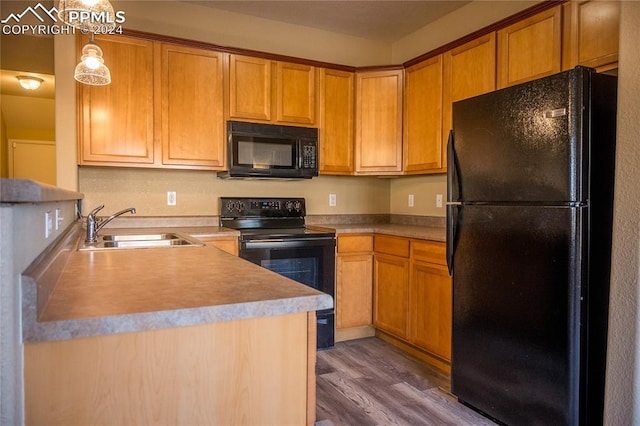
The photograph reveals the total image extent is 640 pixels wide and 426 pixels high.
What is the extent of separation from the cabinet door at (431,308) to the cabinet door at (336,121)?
1.08m

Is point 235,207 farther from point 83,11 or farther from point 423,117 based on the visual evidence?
point 83,11

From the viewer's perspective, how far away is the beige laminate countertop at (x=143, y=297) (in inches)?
29.6

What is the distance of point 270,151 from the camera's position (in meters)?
3.18

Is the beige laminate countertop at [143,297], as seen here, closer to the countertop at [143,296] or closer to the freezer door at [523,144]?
the countertop at [143,296]

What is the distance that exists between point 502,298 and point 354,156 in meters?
1.85

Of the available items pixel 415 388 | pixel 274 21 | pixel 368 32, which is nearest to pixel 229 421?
pixel 415 388

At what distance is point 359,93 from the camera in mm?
3498

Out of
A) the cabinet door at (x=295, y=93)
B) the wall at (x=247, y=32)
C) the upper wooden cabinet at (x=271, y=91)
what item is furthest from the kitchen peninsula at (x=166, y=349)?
the wall at (x=247, y=32)

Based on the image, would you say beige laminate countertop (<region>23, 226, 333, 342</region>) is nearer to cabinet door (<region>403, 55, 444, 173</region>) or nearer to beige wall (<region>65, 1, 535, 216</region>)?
beige wall (<region>65, 1, 535, 216</region>)

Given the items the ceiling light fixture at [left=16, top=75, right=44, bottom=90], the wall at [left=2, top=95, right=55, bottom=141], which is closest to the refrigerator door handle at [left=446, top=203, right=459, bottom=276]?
the ceiling light fixture at [left=16, top=75, right=44, bottom=90]

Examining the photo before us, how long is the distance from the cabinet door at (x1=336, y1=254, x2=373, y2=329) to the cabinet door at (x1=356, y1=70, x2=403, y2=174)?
0.78 m

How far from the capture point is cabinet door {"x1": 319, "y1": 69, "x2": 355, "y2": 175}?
3.41m

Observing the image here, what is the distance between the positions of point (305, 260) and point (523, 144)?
5.59 feet

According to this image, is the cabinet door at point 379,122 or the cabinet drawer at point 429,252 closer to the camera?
the cabinet drawer at point 429,252
